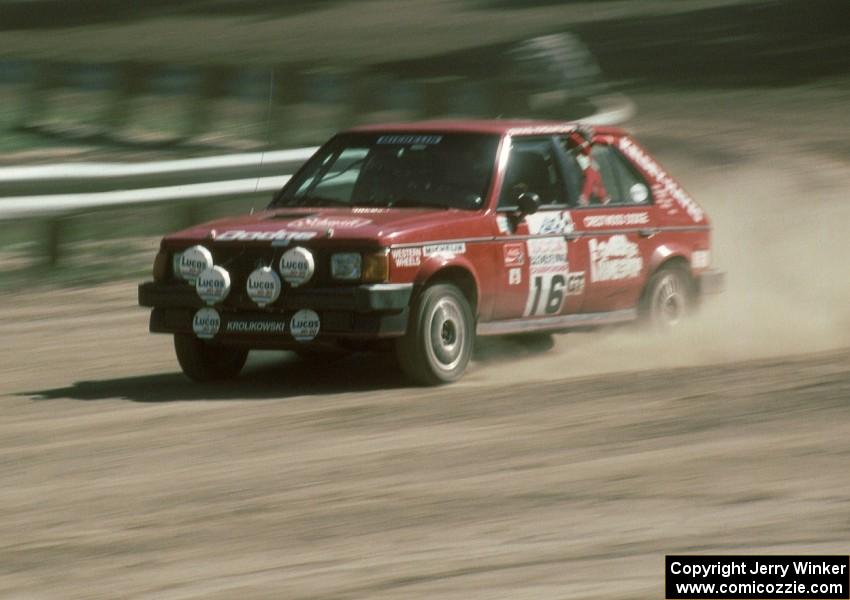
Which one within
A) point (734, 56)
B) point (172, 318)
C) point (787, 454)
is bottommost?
point (787, 454)

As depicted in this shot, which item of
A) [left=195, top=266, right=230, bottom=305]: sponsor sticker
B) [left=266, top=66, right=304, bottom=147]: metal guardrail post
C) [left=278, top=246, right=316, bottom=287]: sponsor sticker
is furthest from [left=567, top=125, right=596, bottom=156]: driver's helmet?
[left=266, top=66, right=304, bottom=147]: metal guardrail post

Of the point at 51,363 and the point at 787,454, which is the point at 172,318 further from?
the point at 787,454

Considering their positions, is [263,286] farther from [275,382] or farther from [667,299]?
[667,299]

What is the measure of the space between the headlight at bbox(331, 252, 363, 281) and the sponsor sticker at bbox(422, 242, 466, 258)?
1.29ft

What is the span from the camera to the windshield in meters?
10.3

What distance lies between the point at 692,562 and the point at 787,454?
190 centimetres

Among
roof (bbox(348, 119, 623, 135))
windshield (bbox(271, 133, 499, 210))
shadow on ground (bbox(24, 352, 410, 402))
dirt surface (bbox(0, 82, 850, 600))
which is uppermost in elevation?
roof (bbox(348, 119, 623, 135))

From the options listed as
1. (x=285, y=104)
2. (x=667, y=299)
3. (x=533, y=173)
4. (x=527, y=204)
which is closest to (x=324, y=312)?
(x=527, y=204)

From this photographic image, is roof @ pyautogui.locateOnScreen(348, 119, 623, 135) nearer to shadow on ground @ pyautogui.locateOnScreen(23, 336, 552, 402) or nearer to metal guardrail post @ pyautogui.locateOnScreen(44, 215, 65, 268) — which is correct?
shadow on ground @ pyautogui.locateOnScreen(23, 336, 552, 402)

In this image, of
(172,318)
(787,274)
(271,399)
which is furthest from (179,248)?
(787,274)

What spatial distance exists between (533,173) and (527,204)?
1.55 feet

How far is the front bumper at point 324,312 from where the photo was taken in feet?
30.6

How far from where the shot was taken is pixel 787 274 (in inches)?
556

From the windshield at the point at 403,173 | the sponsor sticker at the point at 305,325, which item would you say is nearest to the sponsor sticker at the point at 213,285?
the sponsor sticker at the point at 305,325
